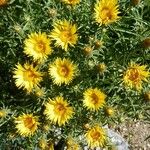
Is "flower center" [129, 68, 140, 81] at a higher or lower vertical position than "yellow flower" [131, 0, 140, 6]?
lower

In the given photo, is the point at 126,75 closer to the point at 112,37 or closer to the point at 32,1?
the point at 112,37

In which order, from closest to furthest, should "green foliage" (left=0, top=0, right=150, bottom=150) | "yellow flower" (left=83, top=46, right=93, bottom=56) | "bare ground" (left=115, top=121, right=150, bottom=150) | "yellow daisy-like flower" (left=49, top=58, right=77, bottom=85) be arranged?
"yellow flower" (left=83, top=46, right=93, bottom=56) → "yellow daisy-like flower" (left=49, top=58, right=77, bottom=85) → "green foliage" (left=0, top=0, right=150, bottom=150) → "bare ground" (left=115, top=121, right=150, bottom=150)

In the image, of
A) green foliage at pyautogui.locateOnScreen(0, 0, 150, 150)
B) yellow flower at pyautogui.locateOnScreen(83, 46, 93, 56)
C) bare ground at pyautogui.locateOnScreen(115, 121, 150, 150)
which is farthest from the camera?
bare ground at pyautogui.locateOnScreen(115, 121, 150, 150)

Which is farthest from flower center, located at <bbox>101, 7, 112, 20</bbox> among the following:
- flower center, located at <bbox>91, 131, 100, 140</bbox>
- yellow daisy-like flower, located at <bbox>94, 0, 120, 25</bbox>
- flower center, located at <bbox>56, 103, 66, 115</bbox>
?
flower center, located at <bbox>91, 131, 100, 140</bbox>

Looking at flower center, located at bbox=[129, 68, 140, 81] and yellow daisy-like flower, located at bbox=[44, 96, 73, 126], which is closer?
flower center, located at bbox=[129, 68, 140, 81]

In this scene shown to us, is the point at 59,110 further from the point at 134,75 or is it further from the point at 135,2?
the point at 135,2

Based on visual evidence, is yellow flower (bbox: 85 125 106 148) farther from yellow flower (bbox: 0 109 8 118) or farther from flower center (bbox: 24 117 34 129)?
yellow flower (bbox: 0 109 8 118)
